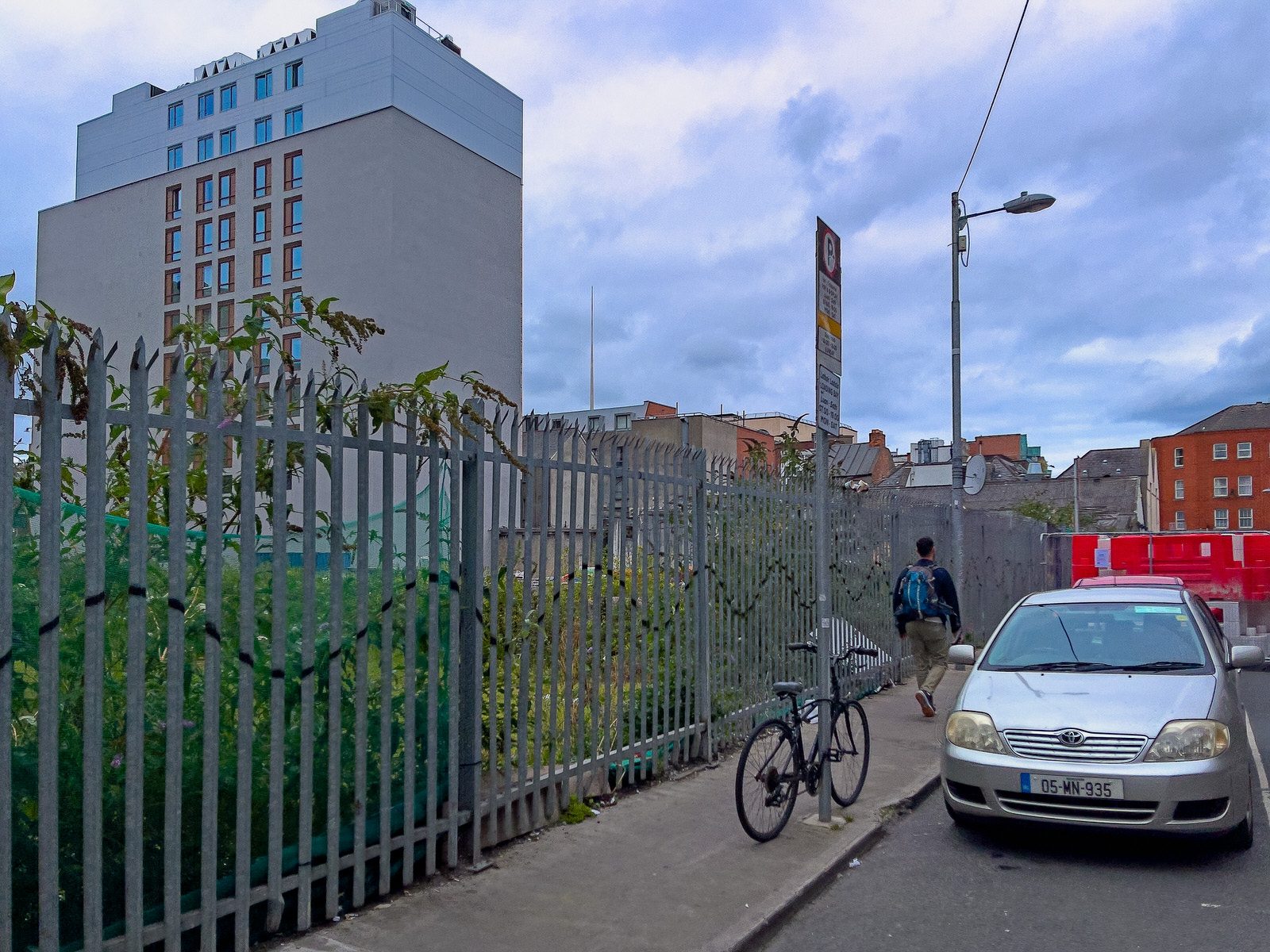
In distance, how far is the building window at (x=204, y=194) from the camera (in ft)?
217

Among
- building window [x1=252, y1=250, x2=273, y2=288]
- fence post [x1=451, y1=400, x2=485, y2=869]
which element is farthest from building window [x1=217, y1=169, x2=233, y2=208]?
fence post [x1=451, y1=400, x2=485, y2=869]

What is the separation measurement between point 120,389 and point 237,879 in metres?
2.01

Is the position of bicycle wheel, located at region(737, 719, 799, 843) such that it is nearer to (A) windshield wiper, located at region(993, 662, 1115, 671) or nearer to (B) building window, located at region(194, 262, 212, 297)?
(A) windshield wiper, located at region(993, 662, 1115, 671)

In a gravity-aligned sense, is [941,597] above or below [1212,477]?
below

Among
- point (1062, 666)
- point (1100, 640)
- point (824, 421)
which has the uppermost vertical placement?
point (824, 421)

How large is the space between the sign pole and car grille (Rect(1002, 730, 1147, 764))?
1.21 meters

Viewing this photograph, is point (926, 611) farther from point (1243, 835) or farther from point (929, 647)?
point (1243, 835)

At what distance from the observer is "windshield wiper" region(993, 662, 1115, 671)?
6.74 meters

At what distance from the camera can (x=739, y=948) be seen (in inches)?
184

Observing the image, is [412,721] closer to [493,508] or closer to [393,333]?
[493,508]

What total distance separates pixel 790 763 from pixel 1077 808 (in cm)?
161

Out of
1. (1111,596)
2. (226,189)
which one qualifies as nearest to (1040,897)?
(1111,596)

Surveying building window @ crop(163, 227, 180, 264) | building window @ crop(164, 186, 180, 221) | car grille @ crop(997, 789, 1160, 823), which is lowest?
car grille @ crop(997, 789, 1160, 823)

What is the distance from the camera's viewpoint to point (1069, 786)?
5793mm
